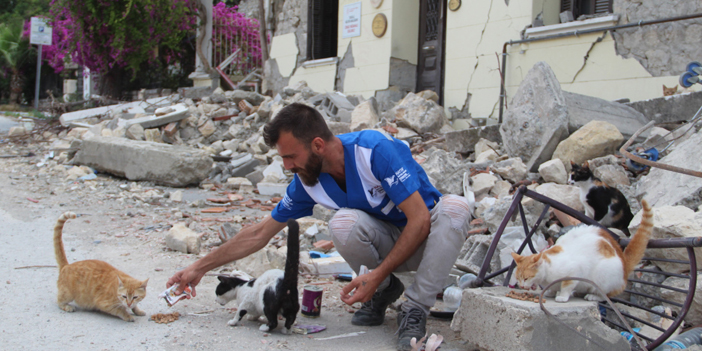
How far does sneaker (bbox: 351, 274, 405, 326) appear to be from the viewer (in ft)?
8.93

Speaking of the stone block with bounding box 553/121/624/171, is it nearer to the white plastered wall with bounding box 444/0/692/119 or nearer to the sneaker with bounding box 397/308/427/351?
the white plastered wall with bounding box 444/0/692/119

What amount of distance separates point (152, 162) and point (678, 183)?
596 centimetres

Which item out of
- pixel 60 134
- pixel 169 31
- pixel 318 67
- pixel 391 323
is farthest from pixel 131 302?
pixel 169 31

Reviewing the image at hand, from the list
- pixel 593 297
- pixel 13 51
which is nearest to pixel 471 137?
pixel 593 297


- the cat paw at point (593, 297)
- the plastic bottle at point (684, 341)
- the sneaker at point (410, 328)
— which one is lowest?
the sneaker at point (410, 328)

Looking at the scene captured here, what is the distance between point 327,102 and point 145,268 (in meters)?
5.96

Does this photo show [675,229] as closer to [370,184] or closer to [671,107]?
[370,184]

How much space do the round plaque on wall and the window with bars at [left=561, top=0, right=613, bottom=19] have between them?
10.1 ft

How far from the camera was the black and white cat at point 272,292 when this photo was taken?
239cm

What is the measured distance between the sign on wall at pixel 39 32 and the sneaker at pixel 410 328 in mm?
15625

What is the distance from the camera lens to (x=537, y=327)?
1.94 meters

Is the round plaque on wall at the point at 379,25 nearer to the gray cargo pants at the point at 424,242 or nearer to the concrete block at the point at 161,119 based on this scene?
→ the concrete block at the point at 161,119

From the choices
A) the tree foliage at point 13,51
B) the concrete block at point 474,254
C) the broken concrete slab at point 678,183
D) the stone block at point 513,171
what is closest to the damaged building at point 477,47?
the stone block at point 513,171

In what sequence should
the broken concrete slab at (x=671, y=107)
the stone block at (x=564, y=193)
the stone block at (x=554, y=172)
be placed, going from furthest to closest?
the broken concrete slab at (x=671, y=107), the stone block at (x=554, y=172), the stone block at (x=564, y=193)
